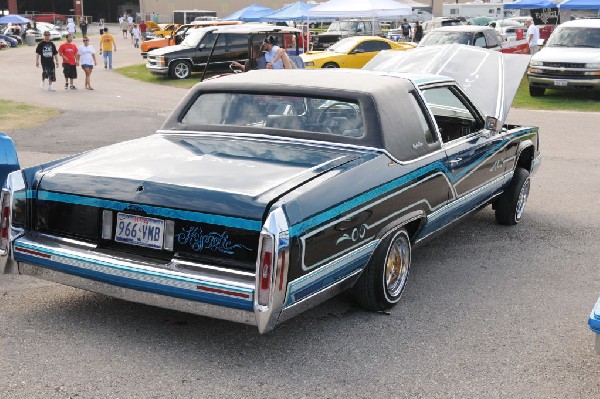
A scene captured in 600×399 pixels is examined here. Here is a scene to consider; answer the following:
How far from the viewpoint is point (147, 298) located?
4.52 meters

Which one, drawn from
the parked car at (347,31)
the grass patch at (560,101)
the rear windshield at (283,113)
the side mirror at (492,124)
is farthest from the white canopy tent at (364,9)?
the rear windshield at (283,113)

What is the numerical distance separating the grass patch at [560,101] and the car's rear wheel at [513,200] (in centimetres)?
1160

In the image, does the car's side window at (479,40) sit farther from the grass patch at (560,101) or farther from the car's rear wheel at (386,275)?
the car's rear wheel at (386,275)

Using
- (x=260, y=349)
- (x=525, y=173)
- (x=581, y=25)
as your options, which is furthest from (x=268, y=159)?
(x=581, y=25)

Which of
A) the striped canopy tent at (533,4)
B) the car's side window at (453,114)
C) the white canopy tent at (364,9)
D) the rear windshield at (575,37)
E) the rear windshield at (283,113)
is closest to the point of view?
the rear windshield at (283,113)

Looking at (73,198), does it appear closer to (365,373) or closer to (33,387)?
(33,387)

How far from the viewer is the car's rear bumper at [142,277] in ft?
14.1

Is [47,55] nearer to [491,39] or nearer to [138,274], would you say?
[491,39]

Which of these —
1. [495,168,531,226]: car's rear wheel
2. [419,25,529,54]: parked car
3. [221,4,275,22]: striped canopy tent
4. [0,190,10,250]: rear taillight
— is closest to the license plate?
[0,190,10,250]: rear taillight

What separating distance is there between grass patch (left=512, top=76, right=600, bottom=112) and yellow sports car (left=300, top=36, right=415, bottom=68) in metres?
4.89

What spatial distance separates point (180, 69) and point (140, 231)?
2215 cm

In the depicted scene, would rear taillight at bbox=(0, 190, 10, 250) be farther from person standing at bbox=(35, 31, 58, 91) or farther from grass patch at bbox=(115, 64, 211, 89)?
grass patch at bbox=(115, 64, 211, 89)

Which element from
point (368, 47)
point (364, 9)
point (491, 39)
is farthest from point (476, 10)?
point (491, 39)

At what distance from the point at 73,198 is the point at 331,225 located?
4.99 feet
